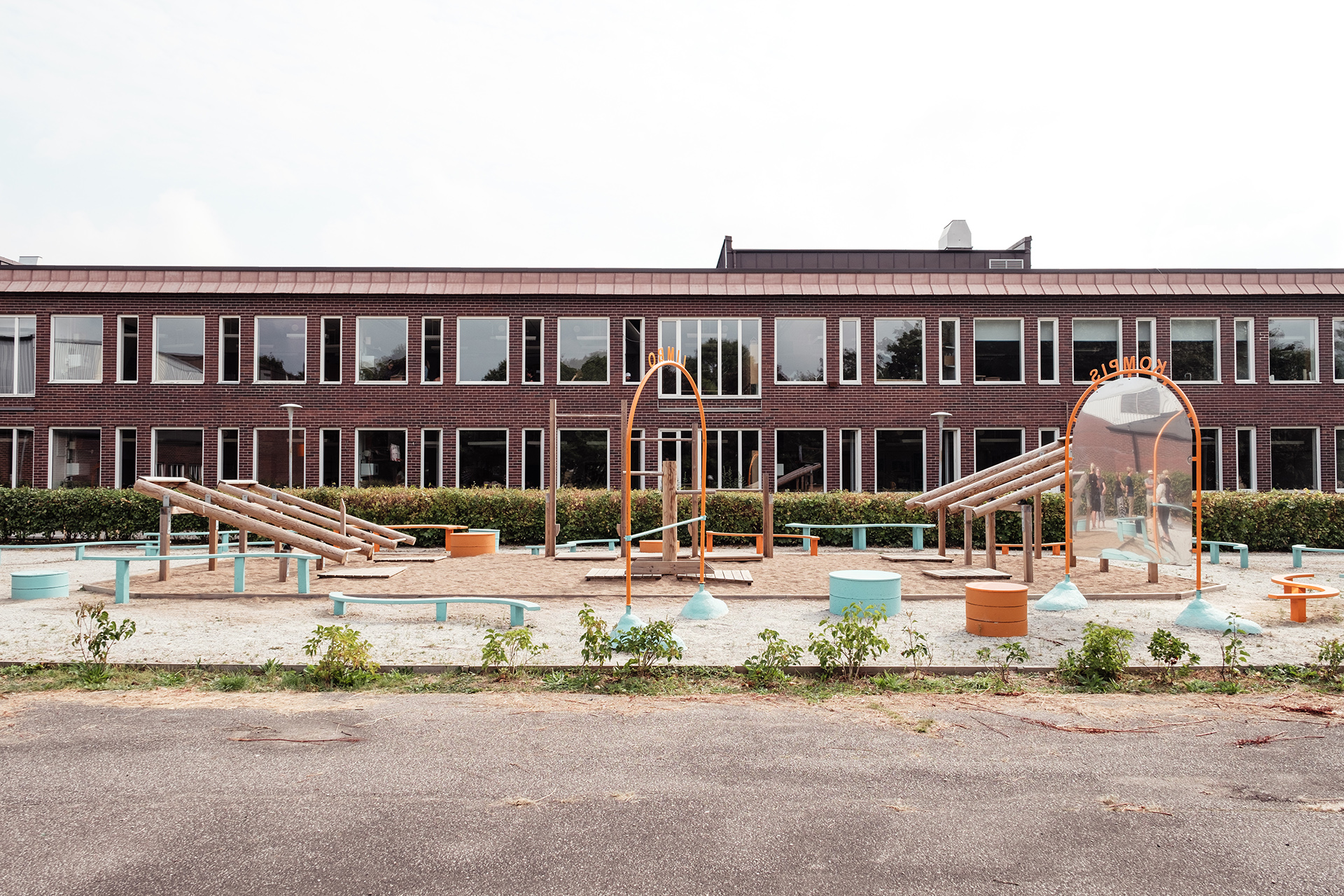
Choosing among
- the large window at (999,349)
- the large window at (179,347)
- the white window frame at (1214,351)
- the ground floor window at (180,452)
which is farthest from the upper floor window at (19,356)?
the white window frame at (1214,351)

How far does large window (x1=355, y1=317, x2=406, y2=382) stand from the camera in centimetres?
2447

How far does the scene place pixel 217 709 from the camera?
5.95 meters

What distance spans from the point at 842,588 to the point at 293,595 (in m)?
7.01

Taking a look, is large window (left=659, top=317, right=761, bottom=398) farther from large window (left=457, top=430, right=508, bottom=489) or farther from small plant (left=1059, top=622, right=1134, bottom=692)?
small plant (left=1059, top=622, right=1134, bottom=692)

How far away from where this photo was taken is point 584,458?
80.3 ft

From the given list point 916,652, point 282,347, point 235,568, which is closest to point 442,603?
point 235,568

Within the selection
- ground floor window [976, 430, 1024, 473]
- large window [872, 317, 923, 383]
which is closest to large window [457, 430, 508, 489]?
large window [872, 317, 923, 383]

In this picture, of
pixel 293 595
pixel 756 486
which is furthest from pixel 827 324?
pixel 293 595

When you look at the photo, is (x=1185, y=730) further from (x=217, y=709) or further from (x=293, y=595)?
(x=293, y=595)

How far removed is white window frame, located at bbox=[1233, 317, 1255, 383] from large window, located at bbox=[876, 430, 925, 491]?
30.7 feet

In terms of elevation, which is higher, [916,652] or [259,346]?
[259,346]

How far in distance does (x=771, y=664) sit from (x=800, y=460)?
58.7 ft

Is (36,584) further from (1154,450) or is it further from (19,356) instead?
(19,356)

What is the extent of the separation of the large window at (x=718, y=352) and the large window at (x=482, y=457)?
504cm
